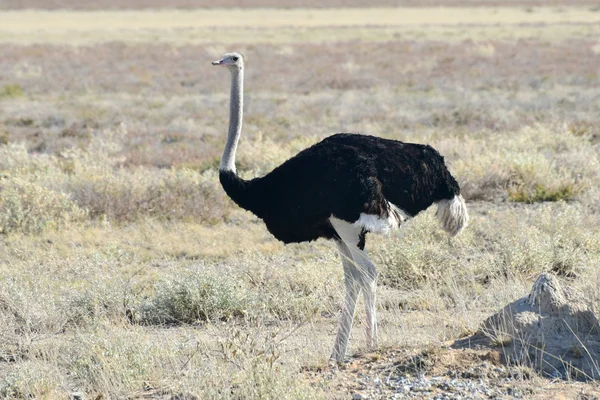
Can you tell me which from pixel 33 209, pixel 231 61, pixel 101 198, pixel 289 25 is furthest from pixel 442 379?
pixel 289 25

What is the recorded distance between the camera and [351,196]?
5633 mm

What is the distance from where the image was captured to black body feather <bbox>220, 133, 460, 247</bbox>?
223 inches

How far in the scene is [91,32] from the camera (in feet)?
188

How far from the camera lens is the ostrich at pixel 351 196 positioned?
223 inches

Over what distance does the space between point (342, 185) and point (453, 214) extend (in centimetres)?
89

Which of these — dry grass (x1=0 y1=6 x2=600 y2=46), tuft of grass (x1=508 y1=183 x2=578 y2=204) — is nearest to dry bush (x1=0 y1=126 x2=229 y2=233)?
tuft of grass (x1=508 y1=183 x2=578 y2=204)

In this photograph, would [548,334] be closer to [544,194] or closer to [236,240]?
[236,240]

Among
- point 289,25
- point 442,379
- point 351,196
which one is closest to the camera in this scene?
point 442,379

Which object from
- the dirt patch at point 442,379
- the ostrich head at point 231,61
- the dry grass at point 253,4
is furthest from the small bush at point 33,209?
the dry grass at point 253,4

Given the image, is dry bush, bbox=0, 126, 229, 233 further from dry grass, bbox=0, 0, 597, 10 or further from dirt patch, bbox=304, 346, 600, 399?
dry grass, bbox=0, 0, 597, 10

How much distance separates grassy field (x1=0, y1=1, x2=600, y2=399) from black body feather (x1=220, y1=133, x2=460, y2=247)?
2.23 feet

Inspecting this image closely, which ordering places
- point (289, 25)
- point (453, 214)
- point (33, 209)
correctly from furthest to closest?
1. point (289, 25)
2. point (33, 209)
3. point (453, 214)

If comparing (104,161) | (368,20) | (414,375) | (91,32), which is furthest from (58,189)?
(368,20)

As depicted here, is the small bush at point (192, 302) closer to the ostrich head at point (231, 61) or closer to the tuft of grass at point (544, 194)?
the ostrich head at point (231, 61)
